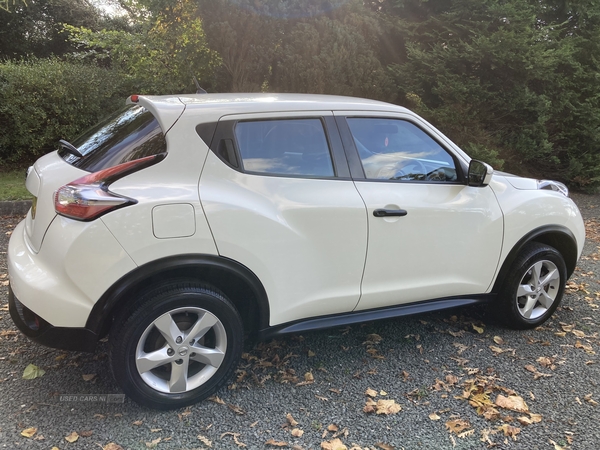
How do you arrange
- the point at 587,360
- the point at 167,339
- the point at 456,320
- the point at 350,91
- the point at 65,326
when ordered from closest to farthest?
the point at 65,326 → the point at 167,339 → the point at 587,360 → the point at 456,320 → the point at 350,91

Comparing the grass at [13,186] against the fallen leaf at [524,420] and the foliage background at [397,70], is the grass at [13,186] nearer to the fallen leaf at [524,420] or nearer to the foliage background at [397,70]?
the foliage background at [397,70]

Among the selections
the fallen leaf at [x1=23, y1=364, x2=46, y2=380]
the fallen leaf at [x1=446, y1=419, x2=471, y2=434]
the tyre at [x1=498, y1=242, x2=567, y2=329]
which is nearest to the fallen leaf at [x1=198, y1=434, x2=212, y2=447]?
the fallen leaf at [x1=23, y1=364, x2=46, y2=380]

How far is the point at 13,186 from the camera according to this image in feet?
25.3

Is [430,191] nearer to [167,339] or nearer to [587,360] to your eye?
[587,360]

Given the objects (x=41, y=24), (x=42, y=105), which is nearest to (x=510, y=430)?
(x=42, y=105)

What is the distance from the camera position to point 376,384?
3.10 meters

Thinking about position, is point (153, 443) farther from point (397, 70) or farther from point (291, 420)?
point (397, 70)

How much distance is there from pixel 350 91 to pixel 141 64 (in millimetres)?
4650

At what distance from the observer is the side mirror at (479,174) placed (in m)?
3.25

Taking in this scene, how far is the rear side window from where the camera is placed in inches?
110

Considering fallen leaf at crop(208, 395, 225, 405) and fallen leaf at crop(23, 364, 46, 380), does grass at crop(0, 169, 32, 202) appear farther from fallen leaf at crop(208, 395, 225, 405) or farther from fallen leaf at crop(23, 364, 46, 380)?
fallen leaf at crop(208, 395, 225, 405)

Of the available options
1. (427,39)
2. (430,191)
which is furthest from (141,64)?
(430,191)

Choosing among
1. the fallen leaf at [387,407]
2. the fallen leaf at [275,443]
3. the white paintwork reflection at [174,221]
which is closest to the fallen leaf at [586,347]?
the fallen leaf at [387,407]

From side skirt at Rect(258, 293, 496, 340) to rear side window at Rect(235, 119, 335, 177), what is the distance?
0.92 meters
